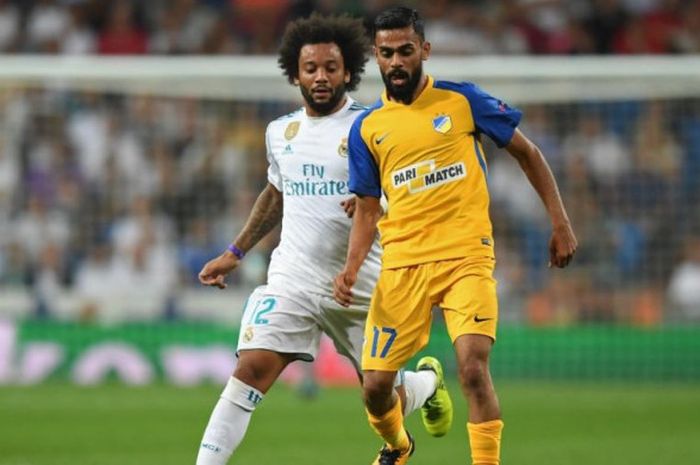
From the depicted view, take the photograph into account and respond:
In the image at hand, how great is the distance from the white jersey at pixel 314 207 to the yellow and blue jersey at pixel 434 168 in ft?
1.39

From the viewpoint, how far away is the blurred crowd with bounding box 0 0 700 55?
20.5 metres

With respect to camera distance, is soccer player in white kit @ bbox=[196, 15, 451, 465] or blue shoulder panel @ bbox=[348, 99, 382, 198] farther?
soccer player in white kit @ bbox=[196, 15, 451, 465]

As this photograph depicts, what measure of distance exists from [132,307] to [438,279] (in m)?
10.6

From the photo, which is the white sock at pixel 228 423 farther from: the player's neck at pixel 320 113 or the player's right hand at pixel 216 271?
the player's neck at pixel 320 113

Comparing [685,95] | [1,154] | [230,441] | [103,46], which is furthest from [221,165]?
[230,441]

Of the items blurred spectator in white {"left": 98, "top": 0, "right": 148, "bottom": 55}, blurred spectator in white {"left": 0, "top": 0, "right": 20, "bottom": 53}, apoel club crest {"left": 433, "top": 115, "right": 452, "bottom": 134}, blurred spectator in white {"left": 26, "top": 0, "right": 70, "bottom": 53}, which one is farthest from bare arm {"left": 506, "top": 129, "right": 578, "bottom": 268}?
blurred spectator in white {"left": 0, "top": 0, "right": 20, "bottom": 53}

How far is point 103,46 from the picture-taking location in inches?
819

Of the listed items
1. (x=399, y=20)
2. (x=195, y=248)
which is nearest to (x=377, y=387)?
(x=399, y=20)

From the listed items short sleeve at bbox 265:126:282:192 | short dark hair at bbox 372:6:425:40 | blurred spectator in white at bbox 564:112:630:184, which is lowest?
short sleeve at bbox 265:126:282:192

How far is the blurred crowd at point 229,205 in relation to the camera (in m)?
17.7

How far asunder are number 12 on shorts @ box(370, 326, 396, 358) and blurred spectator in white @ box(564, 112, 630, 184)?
34.1ft

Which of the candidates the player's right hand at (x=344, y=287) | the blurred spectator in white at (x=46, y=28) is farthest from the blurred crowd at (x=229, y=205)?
the player's right hand at (x=344, y=287)

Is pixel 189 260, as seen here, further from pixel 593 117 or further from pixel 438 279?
pixel 438 279

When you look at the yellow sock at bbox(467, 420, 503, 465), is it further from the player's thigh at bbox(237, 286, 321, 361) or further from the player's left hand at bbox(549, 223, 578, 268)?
the player's thigh at bbox(237, 286, 321, 361)
